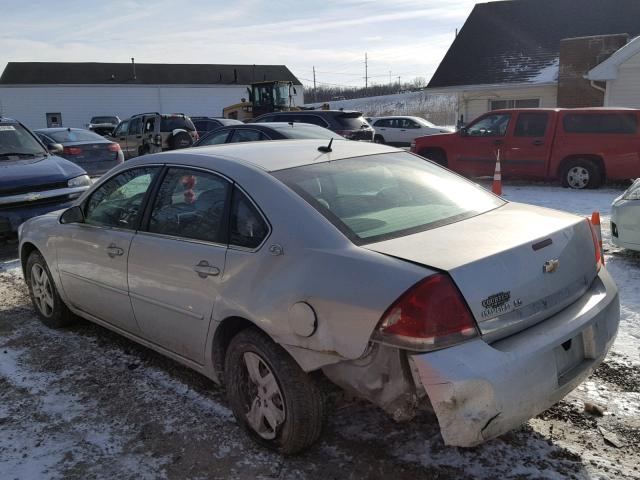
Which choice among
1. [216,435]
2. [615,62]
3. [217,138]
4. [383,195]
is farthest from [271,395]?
[615,62]

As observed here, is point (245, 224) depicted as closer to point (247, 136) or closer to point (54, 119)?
point (247, 136)

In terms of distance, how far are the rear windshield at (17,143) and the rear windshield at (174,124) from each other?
10.3 m

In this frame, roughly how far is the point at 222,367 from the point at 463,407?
4.75 ft

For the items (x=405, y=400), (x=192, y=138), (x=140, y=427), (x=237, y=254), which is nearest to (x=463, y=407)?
(x=405, y=400)

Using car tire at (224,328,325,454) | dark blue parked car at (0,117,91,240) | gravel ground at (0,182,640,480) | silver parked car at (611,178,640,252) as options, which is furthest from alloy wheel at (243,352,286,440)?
dark blue parked car at (0,117,91,240)

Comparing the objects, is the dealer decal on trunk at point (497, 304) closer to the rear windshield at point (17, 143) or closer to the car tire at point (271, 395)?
the car tire at point (271, 395)

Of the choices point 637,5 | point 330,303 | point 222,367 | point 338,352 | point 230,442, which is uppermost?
point 637,5

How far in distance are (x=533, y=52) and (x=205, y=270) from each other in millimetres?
26314

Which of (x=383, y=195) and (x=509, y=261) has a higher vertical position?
(x=383, y=195)

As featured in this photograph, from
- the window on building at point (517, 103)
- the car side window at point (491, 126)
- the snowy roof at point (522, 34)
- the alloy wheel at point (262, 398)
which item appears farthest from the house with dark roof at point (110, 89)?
the alloy wheel at point (262, 398)

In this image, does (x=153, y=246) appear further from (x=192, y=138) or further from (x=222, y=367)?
(x=192, y=138)

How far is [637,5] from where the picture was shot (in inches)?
1046

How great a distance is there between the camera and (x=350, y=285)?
2543 mm

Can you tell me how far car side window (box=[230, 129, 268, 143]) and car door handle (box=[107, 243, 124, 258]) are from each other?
232 inches
